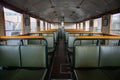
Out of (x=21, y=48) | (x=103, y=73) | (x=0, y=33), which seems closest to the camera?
(x=103, y=73)

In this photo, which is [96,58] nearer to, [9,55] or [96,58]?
[96,58]

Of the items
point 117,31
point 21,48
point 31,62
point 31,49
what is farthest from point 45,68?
point 117,31

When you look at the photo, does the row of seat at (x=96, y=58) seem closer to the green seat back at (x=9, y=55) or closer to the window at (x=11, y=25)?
the green seat back at (x=9, y=55)

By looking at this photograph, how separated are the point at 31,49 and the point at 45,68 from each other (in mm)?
465

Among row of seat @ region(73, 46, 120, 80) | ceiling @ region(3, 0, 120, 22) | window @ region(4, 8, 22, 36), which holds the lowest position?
row of seat @ region(73, 46, 120, 80)

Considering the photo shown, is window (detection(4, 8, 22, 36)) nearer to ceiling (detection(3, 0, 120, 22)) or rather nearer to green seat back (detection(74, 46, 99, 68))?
ceiling (detection(3, 0, 120, 22))

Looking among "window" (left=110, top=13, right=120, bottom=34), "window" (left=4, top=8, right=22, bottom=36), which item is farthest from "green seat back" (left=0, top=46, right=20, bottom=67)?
"window" (left=110, top=13, right=120, bottom=34)

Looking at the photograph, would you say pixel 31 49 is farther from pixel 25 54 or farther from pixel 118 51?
pixel 118 51

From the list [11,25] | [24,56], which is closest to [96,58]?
[24,56]

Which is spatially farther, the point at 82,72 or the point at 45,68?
the point at 45,68

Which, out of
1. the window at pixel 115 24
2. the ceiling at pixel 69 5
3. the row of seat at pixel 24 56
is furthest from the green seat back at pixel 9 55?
the window at pixel 115 24

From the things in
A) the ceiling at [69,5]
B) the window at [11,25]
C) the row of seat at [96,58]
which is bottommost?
the row of seat at [96,58]

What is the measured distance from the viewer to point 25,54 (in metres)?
2.29

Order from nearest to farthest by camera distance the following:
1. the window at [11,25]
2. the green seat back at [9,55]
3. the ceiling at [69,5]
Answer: the green seat back at [9,55] → the ceiling at [69,5] → the window at [11,25]
